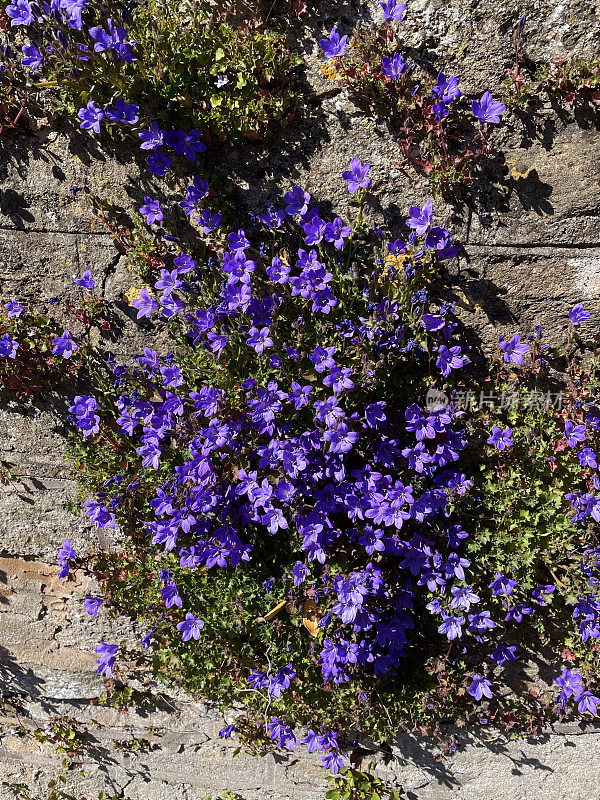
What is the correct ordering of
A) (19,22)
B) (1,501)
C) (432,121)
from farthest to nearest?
(1,501), (432,121), (19,22)

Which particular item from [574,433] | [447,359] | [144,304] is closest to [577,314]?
[574,433]

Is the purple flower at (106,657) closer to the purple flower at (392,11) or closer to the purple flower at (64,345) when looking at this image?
the purple flower at (64,345)

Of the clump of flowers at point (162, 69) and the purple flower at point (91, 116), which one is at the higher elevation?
the clump of flowers at point (162, 69)

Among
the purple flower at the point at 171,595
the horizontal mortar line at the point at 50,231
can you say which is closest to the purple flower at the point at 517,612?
the purple flower at the point at 171,595

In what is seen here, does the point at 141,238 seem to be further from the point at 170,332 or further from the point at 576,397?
the point at 576,397

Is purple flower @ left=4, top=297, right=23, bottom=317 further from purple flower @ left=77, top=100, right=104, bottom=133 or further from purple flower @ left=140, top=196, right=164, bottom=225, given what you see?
purple flower @ left=77, top=100, right=104, bottom=133

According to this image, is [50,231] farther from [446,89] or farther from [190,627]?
[190,627]

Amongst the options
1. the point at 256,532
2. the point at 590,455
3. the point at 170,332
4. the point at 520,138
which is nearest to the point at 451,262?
the point at 520,138
